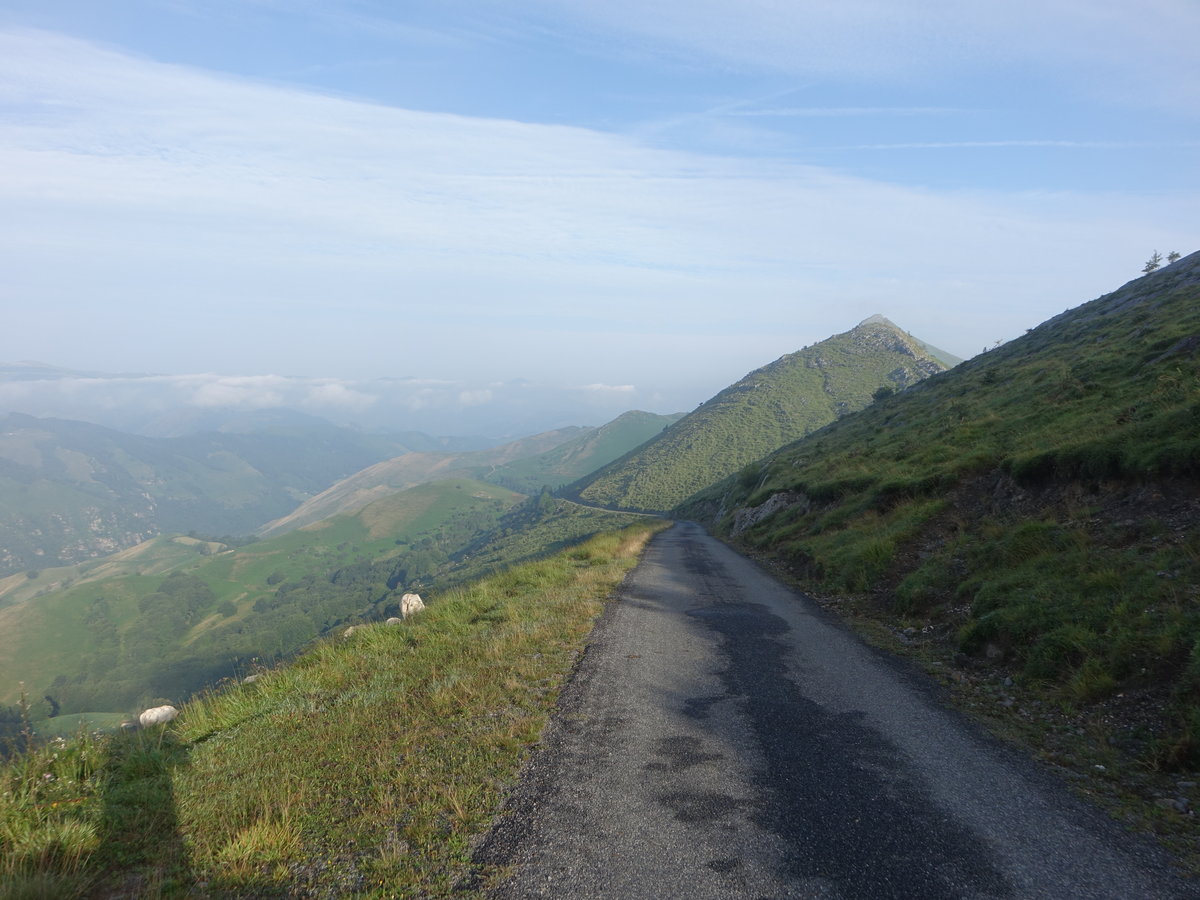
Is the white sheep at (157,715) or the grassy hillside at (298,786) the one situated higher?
the grassy hillside at (298,786)

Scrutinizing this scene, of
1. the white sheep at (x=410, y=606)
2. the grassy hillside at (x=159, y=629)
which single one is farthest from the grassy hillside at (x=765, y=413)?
the white sheep at (x=410, y=606)

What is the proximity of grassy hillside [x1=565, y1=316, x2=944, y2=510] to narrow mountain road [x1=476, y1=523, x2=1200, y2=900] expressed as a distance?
94142mm

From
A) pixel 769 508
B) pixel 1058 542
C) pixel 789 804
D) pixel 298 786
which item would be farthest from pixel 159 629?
pixel 1058 542

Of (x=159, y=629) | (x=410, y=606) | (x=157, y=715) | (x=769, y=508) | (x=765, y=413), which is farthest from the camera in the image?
(x=159, y=629)

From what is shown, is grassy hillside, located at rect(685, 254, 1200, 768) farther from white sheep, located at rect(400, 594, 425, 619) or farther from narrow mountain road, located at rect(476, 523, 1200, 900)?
white sheep, located at rect(400, 594, 425, 619)

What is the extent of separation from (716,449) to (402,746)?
386 feet

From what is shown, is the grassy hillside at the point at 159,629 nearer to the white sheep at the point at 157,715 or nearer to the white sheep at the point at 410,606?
the white sheep at the point at 410,606

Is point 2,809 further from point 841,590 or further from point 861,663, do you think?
point 841,590

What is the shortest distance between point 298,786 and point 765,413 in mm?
129523

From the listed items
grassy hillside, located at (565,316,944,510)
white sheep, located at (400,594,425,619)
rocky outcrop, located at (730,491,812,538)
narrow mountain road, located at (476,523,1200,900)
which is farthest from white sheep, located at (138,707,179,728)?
grassy hillside, located at (565,316,944,510)

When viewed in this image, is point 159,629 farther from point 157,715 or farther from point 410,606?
point 157,715

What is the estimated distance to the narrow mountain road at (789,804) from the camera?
14.1 ft

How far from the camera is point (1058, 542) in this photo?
1063cm

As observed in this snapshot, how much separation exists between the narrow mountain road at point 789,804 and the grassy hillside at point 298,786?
0.64 metres
